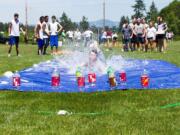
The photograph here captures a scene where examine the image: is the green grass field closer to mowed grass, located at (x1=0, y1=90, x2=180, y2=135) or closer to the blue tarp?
mowed grass, located at (x1=0, y1=90, x2=180, y2=135)

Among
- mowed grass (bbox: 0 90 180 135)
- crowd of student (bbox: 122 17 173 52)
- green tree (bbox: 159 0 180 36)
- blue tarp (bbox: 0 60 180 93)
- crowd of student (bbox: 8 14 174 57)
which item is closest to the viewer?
mowed grass (bbox: 0 90 180 135)

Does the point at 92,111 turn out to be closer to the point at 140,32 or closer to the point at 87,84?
the point at 87,84

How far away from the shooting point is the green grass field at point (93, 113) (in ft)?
22.8

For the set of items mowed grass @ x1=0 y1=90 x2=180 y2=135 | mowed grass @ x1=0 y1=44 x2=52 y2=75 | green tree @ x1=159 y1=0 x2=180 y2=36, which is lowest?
mowed grass @ x1=0 y1=90 x2=180 y2=135

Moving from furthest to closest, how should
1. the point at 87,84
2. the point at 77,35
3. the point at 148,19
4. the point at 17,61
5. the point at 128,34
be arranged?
the point at 148,19 → the point at 77,35 → the point at 128,34 → the point at 17,61 → the point at 87,84

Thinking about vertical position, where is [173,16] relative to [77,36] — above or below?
above

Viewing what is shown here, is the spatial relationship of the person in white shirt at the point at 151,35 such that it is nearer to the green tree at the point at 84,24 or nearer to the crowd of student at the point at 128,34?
the crowd of student at the point at 128,34

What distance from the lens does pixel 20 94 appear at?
1005cm

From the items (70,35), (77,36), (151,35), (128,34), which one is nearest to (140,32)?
(151,35)

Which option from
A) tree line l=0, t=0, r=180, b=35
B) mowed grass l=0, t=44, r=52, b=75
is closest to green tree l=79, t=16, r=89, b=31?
tree line l=0, t=0, r=180, b=35

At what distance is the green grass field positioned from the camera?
22.8 feet

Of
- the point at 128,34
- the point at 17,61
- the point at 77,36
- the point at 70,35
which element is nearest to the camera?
the point at 17,61

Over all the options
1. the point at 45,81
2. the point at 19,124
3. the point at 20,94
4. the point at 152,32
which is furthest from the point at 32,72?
the point at 152,32

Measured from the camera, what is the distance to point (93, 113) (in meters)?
8.02
